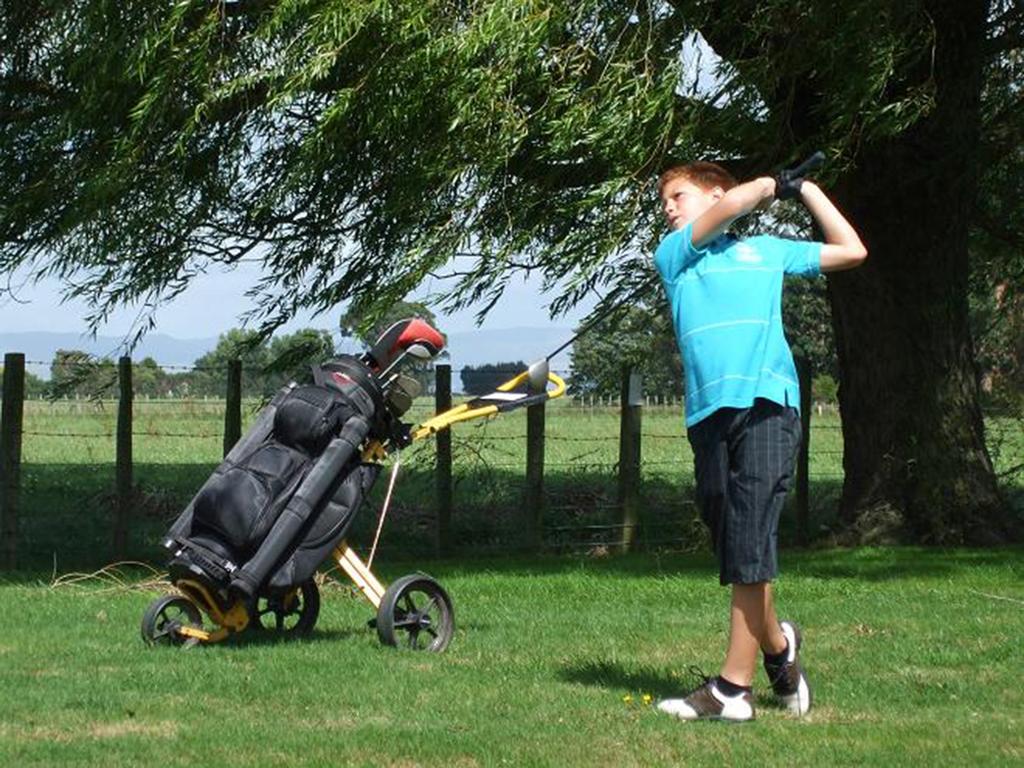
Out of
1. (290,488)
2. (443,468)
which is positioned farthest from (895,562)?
(290,488)

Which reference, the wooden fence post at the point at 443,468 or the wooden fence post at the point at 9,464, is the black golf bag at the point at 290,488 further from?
the wooden fence post at the point at 443,468

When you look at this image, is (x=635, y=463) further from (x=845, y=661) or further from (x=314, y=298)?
(x=845, y=661)

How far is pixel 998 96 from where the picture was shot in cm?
1662

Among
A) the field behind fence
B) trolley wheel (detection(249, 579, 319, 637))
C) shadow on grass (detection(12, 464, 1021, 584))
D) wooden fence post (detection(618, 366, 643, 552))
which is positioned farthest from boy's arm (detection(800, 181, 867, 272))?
wooden fence post (detection(618, 366, 643, 552))

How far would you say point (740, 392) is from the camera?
727cm

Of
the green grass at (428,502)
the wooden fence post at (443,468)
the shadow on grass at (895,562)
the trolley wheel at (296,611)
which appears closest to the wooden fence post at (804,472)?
the green grass at (428,502)

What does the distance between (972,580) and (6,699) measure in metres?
7.64

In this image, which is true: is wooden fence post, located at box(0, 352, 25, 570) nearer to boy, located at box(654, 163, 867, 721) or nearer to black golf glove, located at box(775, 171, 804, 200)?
boy, located at box(654, 163, 867, 721)

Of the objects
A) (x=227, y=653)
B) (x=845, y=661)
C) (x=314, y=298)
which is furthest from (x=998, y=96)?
(x=227, y=653)

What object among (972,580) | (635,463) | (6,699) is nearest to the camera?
(6,699)

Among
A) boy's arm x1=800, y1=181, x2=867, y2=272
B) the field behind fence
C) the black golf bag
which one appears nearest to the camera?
boy's arm x1=800, y1=181, x2=867, y2=272

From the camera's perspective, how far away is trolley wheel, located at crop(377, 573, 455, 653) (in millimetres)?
9250

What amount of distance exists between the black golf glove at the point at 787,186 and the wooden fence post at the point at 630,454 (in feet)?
33.7

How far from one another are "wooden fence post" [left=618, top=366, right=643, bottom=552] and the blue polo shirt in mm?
10207
